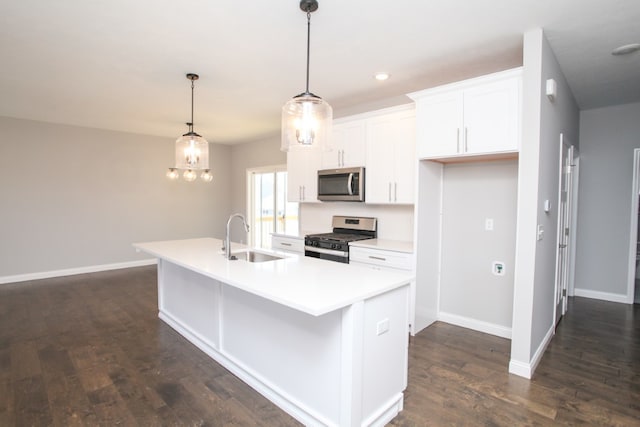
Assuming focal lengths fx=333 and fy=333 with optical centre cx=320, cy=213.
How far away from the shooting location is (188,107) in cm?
450

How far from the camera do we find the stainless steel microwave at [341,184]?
3.90 m

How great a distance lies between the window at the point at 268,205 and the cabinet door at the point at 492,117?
3821mm

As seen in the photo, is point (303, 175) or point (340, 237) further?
point (303, 175)

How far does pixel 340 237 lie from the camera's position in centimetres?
402

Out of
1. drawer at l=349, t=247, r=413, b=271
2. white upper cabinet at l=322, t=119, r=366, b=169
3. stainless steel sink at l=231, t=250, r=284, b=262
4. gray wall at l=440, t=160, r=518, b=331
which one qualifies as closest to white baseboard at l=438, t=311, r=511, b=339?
gray wall at l=440, t=160, r=518, b=331

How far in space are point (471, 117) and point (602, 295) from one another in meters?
3.45

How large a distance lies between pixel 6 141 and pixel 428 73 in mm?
6085

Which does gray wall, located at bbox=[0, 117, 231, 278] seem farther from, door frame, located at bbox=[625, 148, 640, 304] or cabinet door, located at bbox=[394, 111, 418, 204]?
door frame, located at bbox=[625, 148, 640, 304]

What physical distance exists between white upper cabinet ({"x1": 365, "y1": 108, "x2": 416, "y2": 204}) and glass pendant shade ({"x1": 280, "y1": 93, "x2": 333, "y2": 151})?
1420 mm

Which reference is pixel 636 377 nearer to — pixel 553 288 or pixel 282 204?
pixel 553 288

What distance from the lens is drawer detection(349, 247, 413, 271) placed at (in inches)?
129

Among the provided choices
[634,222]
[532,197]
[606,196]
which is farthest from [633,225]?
[532,197]

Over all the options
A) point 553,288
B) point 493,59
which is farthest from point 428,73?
point 553,288

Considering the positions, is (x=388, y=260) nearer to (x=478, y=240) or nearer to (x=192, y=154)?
(x=478, y=240)
